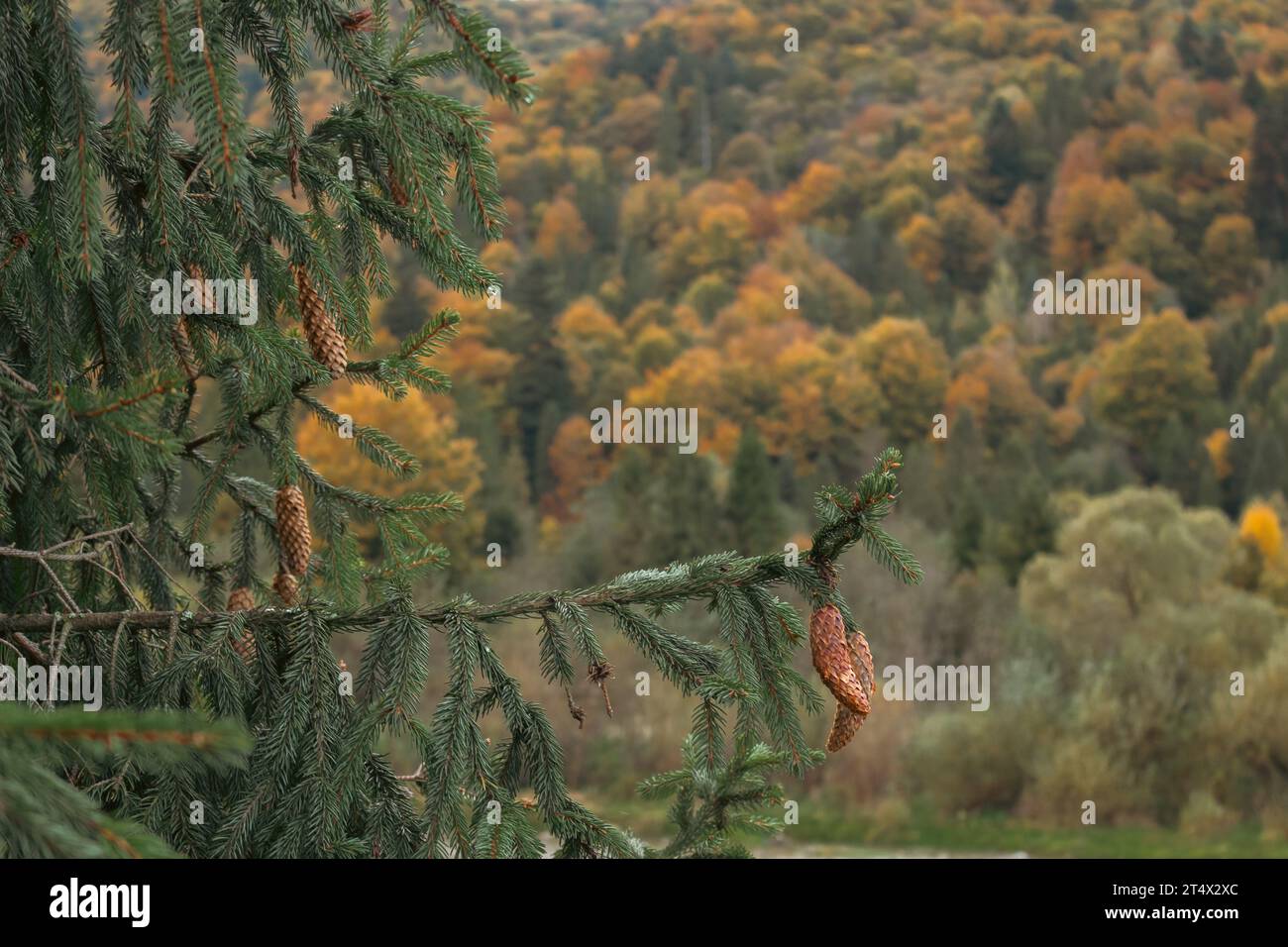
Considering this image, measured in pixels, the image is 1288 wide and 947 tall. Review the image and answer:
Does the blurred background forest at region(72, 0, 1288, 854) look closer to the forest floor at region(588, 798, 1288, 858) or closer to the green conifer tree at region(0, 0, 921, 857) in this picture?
the forest floor at region(588, 798, 1288, 858)

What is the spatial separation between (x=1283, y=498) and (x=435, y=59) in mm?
35091

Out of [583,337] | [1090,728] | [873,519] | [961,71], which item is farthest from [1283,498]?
[961,71]

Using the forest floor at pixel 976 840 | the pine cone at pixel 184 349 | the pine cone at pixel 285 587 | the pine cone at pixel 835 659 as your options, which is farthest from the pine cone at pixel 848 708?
the forest floor at pixel 976 840

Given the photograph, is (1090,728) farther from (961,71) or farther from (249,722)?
(961,71)

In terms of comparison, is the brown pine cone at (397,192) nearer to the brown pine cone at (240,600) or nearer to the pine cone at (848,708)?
the brown pine cone at (240,600)

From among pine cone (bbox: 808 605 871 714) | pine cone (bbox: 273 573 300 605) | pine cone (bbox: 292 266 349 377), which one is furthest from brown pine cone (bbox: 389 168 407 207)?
pine cone (bbox: 808 605 871 714)

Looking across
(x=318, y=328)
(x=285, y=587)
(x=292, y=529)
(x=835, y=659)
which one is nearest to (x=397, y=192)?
(x=318, y=328)

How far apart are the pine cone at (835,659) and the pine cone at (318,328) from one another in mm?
1151

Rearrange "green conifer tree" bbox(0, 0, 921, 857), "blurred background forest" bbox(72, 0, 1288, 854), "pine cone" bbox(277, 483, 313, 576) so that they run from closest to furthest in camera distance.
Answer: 1. "green conifer tree" bbox(0, 0, 921, 857)
2. "pine cone" bbox(277, 483, 313, 576)
3. "blurred background forest" bbox(72, 0, 1288, 854)

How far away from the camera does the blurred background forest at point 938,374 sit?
2141 centimetres

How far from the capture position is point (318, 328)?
109 inches

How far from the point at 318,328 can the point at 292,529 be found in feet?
1.68

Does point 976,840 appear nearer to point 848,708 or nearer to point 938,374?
point 848,708

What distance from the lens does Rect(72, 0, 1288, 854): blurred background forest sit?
21.4 m
